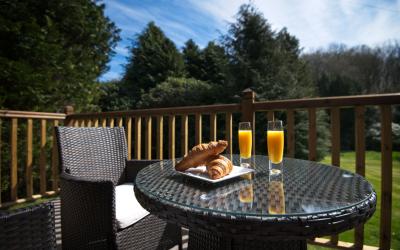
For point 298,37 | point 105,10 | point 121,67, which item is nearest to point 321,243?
point 105,10

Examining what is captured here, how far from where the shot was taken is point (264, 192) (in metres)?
0.91

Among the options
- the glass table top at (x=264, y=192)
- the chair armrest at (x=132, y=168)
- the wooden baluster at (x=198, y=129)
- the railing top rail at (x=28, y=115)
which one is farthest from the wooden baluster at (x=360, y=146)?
the railing top rail at (x=28, y=115)

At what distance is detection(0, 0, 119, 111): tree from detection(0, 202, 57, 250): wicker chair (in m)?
4.65

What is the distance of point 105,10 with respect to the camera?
259 inches

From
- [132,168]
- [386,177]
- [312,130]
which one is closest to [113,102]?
[132,168]

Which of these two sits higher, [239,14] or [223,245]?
[239,14]

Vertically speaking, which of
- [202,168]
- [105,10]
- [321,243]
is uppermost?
[105,10]

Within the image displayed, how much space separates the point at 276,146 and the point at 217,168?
35 centimetres

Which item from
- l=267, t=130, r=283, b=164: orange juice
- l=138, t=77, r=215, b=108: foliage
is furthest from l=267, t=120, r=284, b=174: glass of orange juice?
l=138, t=77, r=215, b=108: foliage

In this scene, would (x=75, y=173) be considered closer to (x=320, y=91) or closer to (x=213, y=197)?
(x=213, y=197)

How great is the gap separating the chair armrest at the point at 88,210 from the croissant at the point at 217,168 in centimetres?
56

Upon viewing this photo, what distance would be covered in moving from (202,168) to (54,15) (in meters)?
5.59

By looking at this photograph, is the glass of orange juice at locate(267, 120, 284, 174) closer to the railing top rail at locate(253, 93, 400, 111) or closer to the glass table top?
the glass table top

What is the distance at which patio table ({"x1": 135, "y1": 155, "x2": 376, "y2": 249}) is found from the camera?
70cm
